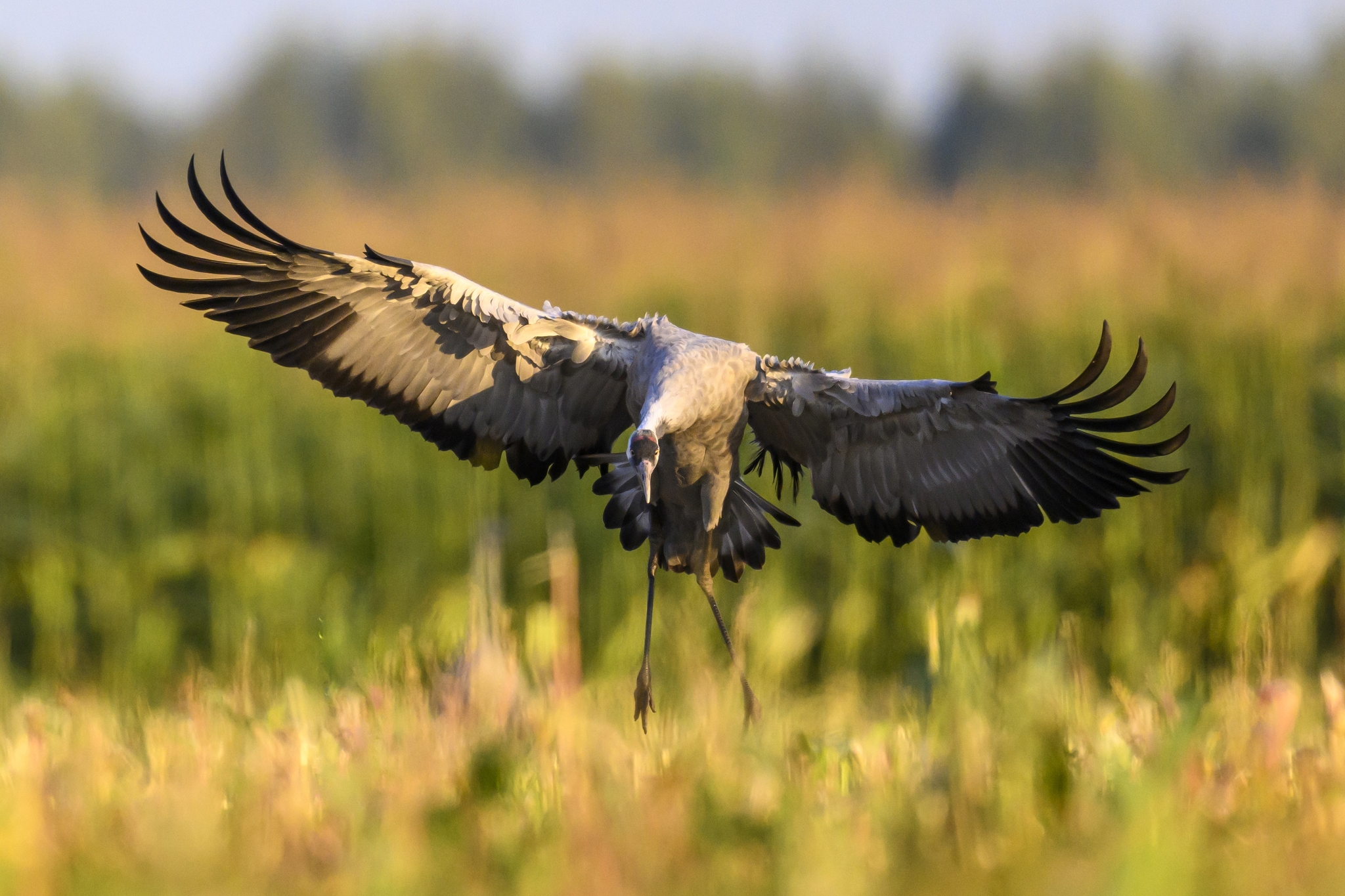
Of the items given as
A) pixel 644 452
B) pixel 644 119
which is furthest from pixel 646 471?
pixel 644 119

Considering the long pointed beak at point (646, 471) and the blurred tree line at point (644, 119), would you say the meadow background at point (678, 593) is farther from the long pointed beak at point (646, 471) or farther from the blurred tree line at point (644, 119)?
the blurred tree line at point (644, 119)

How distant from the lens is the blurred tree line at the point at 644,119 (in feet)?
68.3

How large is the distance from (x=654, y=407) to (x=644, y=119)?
2680cm

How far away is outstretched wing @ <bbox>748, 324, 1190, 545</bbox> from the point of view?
396cm

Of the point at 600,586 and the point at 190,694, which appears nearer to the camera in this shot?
the point at 190,694

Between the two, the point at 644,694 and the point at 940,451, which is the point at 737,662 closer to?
the point at 644,694

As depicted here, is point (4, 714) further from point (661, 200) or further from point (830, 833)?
point (661, 200)

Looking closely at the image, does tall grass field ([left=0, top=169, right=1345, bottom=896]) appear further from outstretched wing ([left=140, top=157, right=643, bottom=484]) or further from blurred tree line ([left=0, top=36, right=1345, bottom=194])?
blurred tree line ([left=0, top=36, right=1345, bottom=194])

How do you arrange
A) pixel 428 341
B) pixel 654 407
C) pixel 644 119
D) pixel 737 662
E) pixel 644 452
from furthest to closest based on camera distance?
1. pixel 644 119
2. pixel 428 341
3. pixel 654 407
4. pixel 644 452
5. pixel 737 662

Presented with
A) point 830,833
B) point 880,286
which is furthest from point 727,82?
point 830,833

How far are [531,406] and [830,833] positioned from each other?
224 centimetres

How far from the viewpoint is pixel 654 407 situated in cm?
374

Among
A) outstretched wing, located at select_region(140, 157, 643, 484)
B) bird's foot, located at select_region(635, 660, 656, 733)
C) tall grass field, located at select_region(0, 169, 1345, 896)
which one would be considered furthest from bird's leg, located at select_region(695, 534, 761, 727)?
outstretched wing, located at select_region(140, 157, 643, 484)

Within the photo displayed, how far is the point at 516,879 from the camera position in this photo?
234 cm
